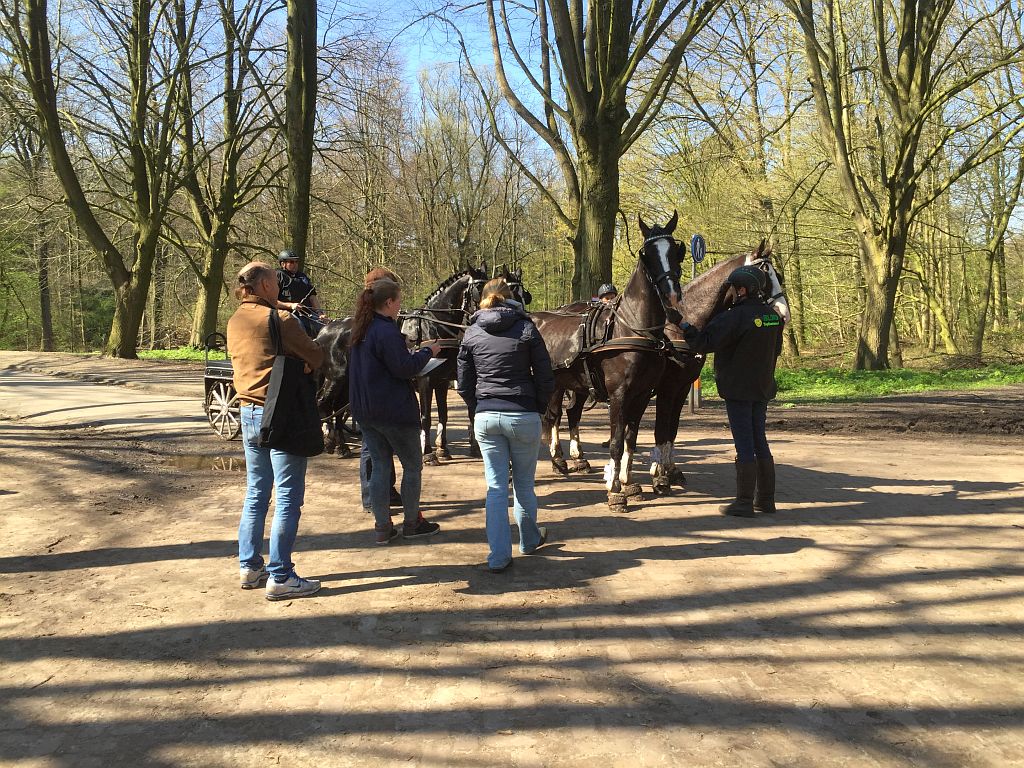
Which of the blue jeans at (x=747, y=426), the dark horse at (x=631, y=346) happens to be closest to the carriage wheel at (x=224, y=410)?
the dark horse at (x=631, y=346)

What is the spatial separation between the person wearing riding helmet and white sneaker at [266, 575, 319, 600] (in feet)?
12.0

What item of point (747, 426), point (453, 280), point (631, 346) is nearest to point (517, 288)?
point (453, 280)

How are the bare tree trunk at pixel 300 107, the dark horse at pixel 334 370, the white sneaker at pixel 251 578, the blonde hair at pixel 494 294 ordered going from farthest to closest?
the bare tree trunk at pixel 300 107, the dark horse at pixel 334 370, the blonde hair at pixel 494 294, the white sneaker at pixel 251 578

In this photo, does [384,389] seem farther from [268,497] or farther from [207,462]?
[207,462]

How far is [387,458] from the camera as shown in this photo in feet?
18.7

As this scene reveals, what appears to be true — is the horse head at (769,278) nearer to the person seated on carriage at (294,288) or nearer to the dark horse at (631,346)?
the dark horse at (631,346)

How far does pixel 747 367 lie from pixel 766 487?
111 centimetres

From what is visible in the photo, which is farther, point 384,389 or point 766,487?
point 766,487

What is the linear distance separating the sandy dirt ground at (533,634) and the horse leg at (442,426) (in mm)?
1839

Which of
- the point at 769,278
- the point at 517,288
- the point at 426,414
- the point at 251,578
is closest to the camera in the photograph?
the point at 251,578

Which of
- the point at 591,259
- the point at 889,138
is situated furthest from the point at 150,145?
the point at 889,138

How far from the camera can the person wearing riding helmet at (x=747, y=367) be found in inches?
251

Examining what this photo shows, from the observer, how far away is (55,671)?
3.70 meters

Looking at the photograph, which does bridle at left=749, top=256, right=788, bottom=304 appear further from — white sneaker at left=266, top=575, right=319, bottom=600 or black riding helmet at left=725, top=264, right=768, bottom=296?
white sneaker at left=266, top=575, right=319, bottom=600
